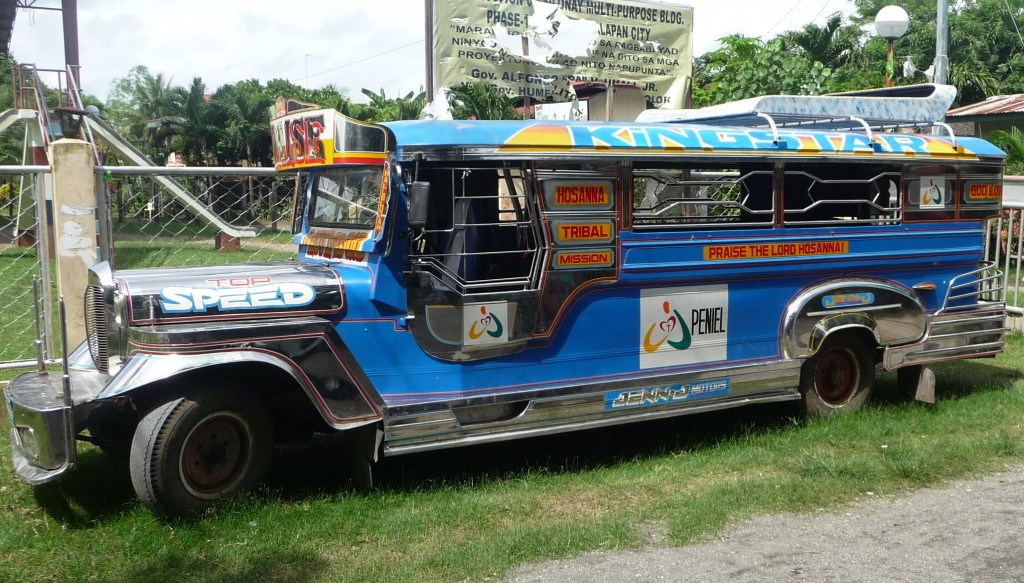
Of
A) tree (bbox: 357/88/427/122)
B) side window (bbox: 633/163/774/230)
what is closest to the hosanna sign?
side window (bbox: 633/163/774/230)

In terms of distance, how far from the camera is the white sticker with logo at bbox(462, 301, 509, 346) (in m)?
5.81

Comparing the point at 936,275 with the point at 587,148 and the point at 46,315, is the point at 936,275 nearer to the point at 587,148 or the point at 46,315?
the point at 587,148

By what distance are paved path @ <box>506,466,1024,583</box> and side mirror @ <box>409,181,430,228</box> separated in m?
1.98

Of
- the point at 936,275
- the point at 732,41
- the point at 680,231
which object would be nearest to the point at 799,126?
the point at 936,275

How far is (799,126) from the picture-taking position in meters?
8.32

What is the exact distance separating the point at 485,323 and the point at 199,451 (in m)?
1.84

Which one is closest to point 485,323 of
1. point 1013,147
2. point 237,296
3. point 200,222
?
point 237,296

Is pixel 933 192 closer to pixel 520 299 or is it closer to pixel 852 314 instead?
pixel 852 314

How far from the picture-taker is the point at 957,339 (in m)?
7.85

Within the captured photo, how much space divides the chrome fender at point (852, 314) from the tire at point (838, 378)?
0.22 metres

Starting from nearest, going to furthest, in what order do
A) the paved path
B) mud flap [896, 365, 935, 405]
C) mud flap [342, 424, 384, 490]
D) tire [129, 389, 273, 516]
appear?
the paved path < tire [129, 389, 273, 516] < mud flap [342, 424, 384, 490] < mud flap [896, 365, 935, 405]

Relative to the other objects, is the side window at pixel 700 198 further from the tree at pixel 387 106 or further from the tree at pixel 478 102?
the tree at pixel 387 106

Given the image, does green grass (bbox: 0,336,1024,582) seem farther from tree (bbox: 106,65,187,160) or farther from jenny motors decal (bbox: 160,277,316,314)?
tree (bbox: 106,65,187,160)

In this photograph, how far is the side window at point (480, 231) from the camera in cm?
578
